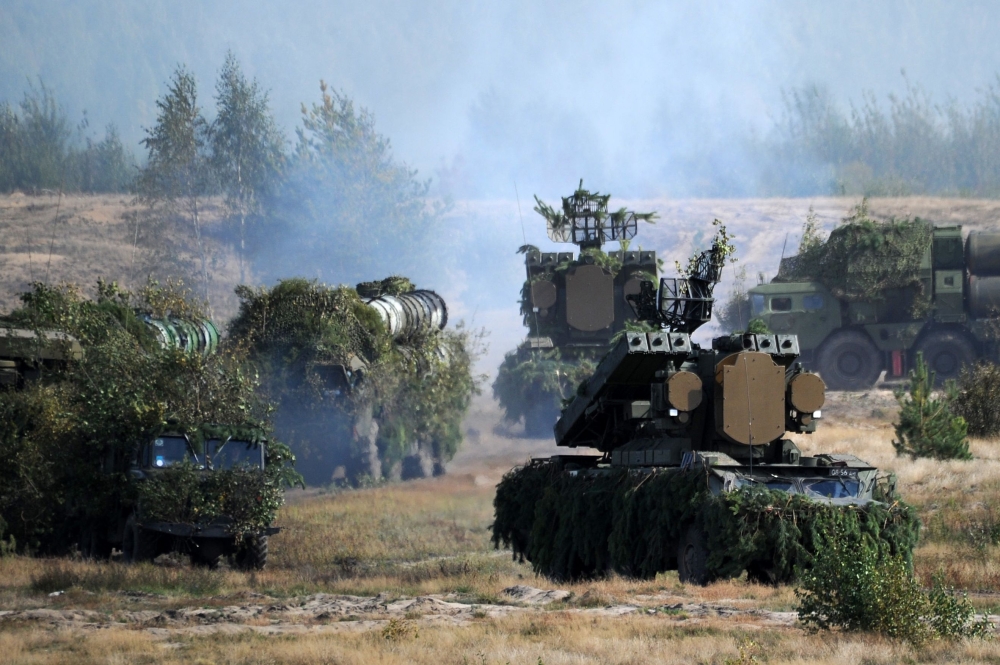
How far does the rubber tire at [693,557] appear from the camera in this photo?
14.7 meters

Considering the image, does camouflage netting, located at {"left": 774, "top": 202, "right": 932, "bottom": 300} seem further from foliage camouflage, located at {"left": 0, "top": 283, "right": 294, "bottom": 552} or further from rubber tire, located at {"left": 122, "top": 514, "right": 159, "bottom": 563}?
rubber tire, located at {"left": 122, "top": 514, "right": 159, "bottom": 563}

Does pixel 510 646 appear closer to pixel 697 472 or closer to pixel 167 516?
pixel 697 472

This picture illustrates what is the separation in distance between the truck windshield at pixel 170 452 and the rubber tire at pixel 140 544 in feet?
2.98

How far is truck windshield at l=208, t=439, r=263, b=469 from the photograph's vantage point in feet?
68.0

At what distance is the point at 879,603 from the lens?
11188 mm

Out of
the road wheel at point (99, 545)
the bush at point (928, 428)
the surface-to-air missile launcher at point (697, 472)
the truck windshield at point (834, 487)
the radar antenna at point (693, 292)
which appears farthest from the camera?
the bush at point (928, 428)

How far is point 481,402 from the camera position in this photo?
52.1 metres

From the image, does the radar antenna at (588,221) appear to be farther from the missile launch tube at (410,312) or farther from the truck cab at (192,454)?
the truck cab at (192,454)

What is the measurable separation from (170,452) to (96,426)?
1952 mm

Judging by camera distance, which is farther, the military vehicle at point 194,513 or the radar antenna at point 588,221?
the radar antenna at point 588,221

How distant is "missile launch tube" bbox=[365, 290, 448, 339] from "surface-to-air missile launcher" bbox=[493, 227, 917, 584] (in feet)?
66.1

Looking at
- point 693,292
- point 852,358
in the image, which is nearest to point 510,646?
point 693,292

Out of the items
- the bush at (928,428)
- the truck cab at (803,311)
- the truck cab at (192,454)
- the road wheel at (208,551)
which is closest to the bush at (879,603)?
the truck cab at (192,454)

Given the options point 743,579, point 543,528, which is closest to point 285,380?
point 543,528
